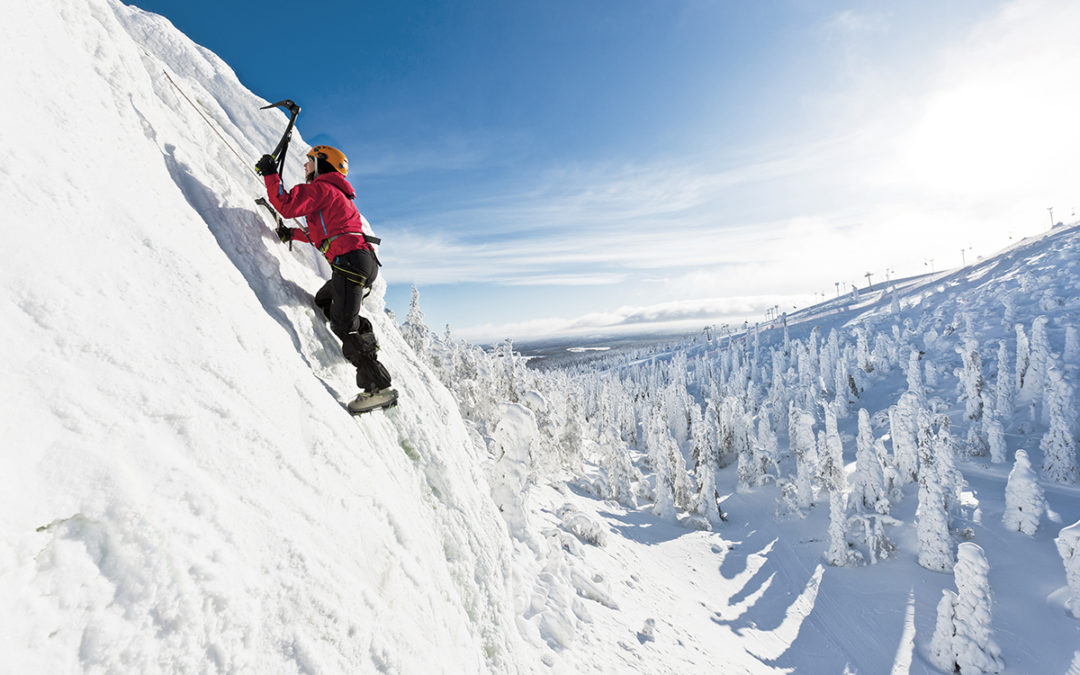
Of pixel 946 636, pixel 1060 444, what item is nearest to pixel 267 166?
pixel 946 636

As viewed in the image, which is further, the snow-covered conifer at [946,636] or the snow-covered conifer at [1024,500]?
the snow-covered conifer at [1024,500]

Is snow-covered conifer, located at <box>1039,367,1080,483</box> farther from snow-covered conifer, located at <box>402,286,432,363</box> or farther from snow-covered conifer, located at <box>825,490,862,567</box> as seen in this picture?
snow-covered conifer, located at <box>402,286,432,363</box>

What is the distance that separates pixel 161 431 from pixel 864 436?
55646mm

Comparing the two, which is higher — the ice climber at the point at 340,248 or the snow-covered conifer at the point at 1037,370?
the ice climber at the point at 340,248

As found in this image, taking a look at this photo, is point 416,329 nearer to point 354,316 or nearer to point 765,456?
point 354,316

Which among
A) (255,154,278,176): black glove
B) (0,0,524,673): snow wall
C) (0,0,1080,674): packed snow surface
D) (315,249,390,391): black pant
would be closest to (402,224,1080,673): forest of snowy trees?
(0,0,1080,674): packed snow surface

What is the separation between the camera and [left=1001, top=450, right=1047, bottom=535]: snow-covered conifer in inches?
1395

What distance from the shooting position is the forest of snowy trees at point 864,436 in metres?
25.6

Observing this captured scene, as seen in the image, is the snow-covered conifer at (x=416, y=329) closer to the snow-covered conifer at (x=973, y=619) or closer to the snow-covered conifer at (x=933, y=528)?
the snow-covered conifer at (x=973, y=619)

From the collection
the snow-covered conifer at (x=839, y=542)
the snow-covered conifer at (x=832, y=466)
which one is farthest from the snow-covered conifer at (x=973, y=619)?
the snow-covered conifer at (x=832, y=466)

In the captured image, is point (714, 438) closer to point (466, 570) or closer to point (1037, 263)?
point (466, 570)

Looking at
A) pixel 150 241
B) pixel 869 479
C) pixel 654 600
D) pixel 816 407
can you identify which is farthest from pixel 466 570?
pixel 816 407

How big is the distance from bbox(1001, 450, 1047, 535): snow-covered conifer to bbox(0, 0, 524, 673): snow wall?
168 ft

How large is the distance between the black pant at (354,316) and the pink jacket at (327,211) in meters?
0.16
